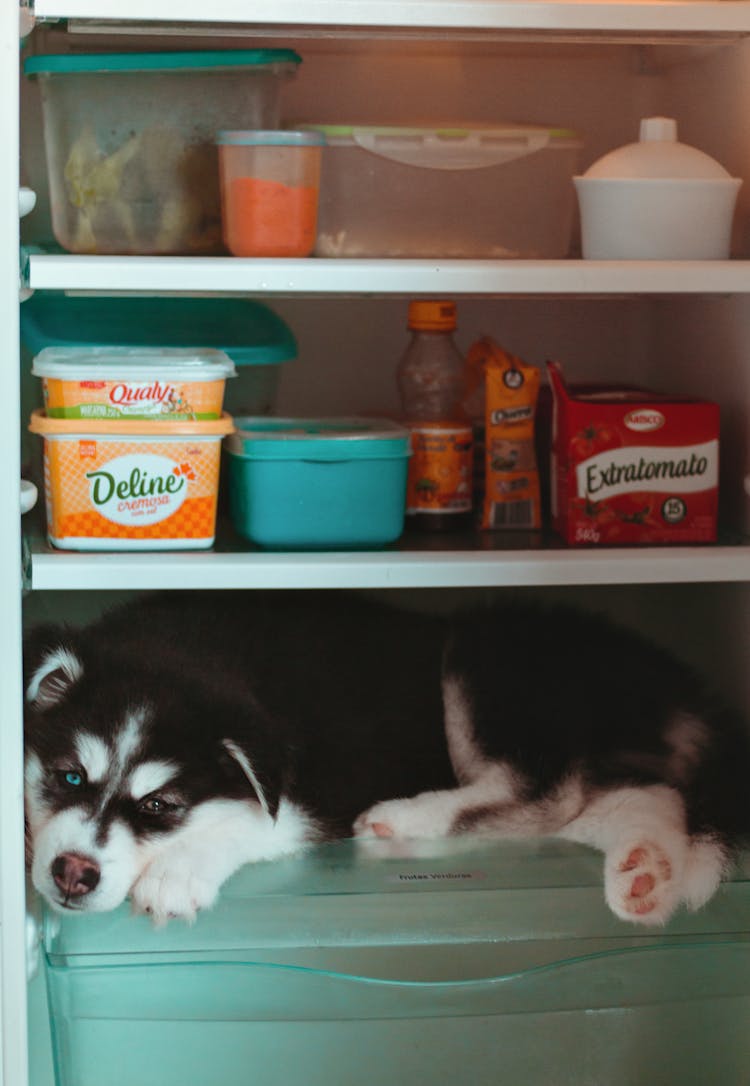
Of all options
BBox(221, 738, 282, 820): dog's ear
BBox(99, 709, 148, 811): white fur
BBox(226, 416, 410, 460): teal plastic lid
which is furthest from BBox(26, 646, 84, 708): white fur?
BBox(226, 416, 410, 460): teal plastic lid

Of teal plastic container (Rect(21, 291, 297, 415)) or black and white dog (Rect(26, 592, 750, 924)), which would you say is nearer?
black and white dog (Rect(26, 592, 750, 924))

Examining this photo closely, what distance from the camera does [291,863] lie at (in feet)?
4.70

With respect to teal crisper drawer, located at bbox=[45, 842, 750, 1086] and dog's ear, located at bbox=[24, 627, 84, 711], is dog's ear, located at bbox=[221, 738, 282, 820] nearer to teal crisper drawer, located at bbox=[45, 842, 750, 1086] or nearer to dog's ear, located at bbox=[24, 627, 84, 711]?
teal crisper drawer, located at bbox=[45, 842, 750, 1086]

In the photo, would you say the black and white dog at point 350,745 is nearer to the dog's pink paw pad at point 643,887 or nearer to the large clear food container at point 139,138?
the dog's pink paw pad at point 643,887

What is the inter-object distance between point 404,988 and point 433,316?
82 cm

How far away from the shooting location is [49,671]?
148 centimetres

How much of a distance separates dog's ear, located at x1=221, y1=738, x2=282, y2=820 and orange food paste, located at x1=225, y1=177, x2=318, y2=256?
55 cm

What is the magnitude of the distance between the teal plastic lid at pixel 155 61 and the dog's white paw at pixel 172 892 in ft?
2.88

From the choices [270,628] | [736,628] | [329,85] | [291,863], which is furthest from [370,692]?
[329,85]

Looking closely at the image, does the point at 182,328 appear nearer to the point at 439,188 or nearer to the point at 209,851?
the point at 439,188

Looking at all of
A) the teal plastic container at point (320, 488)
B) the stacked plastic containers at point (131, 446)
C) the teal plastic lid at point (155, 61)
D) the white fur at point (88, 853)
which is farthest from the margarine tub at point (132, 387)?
the white fur at point (88, 853)

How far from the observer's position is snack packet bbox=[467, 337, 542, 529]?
163 centimetres

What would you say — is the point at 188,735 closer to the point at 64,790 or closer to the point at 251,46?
the point at 64,790

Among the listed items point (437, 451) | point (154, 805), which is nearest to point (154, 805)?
point (154, 805)
